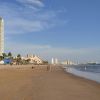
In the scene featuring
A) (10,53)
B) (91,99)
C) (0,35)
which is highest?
(0,35)

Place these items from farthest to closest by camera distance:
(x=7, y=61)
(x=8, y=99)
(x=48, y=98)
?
(x=7, y=61), (x=48, y=98), (x=8, y=99)

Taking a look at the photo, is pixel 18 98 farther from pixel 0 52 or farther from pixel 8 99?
pixel 0 52

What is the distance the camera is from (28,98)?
11602 millimetres

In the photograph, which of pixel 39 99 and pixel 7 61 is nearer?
pixel 39 99

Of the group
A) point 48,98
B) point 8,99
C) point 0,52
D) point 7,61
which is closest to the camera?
point 8,99

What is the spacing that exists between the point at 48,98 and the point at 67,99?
852mm

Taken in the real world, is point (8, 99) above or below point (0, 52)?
below

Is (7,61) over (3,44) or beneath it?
beneath

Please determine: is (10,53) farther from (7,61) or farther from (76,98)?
(76,98)

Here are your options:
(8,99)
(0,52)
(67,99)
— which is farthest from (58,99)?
(0,52)

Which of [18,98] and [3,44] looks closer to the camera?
[18,98]

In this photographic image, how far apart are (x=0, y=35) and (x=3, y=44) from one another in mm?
6463

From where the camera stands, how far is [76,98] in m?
12.1

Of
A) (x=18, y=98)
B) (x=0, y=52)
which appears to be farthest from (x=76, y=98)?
(x=0, y=52)
